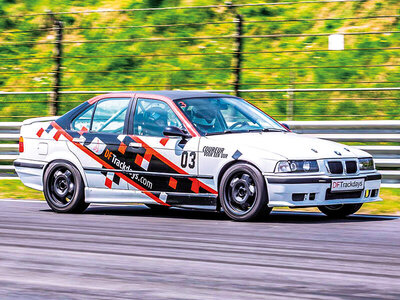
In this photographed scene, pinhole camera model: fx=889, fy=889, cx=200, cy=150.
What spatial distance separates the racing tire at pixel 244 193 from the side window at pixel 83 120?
223 cm

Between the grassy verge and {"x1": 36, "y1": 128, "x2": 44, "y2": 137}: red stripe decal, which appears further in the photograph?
{"x1": 36, "y1": 128, "x2": 44, "y2": 137}: red stripe decal

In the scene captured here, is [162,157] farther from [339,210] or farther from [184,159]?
[339,210]

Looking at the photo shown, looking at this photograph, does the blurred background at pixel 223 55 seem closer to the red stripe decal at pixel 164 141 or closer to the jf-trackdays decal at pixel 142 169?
the jf-trackdays decal at pixel 142 169

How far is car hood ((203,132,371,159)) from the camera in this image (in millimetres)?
9070

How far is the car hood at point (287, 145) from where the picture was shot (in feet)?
29.8

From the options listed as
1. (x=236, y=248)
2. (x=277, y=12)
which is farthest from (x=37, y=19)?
(x=236, y=248)

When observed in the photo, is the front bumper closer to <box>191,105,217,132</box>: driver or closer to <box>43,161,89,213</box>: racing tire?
<box>191,105,217,132</box>: driver

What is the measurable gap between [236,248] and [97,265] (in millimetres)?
1299

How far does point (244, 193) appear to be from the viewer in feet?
30.0

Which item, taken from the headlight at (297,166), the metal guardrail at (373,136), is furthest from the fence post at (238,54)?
the headlight at (297,166)

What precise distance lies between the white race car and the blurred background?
2.98m

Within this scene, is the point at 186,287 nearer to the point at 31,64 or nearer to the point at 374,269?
the point at 374,269

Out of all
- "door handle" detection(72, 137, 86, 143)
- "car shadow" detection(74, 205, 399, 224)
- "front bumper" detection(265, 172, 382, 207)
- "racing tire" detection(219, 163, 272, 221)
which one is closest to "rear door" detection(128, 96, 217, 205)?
"racing tire" detection(219, 163, 272, 221)

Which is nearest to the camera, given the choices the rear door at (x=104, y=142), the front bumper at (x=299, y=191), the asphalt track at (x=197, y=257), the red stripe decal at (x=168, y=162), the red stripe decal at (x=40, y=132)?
the asphalt track at (x=197, y=257)
